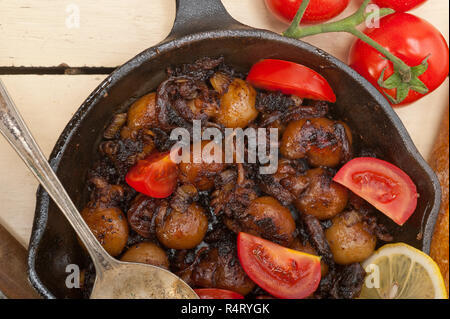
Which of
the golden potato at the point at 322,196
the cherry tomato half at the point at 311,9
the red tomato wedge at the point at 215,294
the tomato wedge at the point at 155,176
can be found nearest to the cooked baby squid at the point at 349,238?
the golden potato at the point at 322,196

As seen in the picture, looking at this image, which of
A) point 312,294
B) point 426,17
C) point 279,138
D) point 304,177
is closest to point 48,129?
point 279,138

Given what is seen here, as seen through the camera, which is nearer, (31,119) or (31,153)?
(31,153)

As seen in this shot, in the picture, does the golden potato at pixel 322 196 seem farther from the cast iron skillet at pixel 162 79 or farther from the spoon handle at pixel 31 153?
the spoon handle at pixel 31 153

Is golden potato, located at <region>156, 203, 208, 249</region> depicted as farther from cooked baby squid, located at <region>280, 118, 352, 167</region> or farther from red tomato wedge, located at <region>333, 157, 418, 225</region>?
red tomato wedge, located at <region>333, 157, 418, 225</region>

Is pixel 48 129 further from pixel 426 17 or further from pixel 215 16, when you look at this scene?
pixel 426 17

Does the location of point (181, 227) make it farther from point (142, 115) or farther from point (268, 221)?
point (142, 115)

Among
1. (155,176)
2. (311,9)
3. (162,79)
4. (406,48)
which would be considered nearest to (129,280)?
(155,176)

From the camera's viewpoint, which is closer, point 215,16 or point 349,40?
point 215,16
